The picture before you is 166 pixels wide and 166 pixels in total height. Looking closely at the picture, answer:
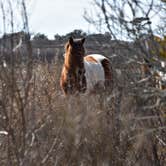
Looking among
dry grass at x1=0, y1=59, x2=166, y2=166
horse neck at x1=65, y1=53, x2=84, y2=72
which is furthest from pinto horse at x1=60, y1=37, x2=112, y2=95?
dry grass at x1=0, y1=59, x2=166, y2=166

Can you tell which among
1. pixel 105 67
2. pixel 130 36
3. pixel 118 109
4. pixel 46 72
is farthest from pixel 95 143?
pixel 105 67

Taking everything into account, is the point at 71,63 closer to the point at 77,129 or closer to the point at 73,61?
the point at 73,61

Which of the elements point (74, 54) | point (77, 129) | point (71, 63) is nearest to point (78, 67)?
point (71, 63)

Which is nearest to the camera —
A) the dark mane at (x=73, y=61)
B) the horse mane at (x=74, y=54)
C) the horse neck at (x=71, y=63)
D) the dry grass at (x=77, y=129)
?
the dry grass at (x=77, y=129)

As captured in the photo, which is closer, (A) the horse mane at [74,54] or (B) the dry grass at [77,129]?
(B) the dry grass at [77,129]

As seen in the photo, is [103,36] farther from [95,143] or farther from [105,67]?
[105,67]

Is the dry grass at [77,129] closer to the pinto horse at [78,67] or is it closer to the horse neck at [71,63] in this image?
the pinto horse at [78,67]

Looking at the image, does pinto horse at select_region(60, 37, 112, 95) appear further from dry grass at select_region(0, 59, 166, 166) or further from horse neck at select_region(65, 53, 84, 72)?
dry grass at select_region(0, 59, 166, 166)

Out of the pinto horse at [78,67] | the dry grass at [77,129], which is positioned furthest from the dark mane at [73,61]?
the dry grass at [77,129]

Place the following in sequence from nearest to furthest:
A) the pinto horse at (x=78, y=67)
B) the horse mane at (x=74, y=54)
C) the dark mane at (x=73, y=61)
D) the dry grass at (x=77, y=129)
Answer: the dry grass at (x=77, y=129) < the pinto horse at (x=78, y=67) < the dark mane at (x=73, y=61) < the horse mane at (x=74, y=54)

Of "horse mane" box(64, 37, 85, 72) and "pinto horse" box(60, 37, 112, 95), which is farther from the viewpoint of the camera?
"horse mane" box(64, 37, 85, 72)

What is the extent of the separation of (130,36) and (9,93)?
3.46ft

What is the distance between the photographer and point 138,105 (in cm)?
420

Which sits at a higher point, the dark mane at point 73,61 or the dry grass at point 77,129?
the dark mane at point 73,61
